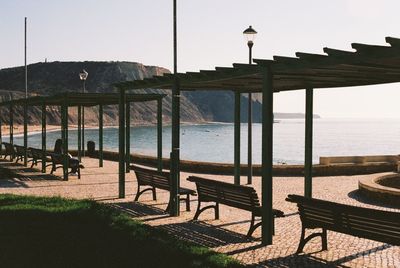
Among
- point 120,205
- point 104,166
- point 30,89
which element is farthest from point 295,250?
point 30,89

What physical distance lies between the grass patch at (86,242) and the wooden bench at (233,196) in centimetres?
123

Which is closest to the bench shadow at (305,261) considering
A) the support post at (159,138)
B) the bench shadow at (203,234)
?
the bench shadow at (203,234)

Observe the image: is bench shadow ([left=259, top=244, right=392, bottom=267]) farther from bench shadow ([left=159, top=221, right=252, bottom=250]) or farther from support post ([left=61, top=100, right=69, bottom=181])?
support post ([left=61, top=100, right=69, bottom=181])

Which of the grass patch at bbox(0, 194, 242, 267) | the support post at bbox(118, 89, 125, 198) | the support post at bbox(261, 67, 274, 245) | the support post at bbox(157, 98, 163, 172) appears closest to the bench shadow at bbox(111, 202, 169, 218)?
the grass patch at bbox(0, 194, 242, 267)

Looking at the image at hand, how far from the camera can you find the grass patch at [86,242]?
669 centimetres

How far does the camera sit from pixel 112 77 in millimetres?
193375

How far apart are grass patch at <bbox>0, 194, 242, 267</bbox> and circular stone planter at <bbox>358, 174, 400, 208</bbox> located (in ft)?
19.6

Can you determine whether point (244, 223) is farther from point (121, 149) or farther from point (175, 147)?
point (121, 149)

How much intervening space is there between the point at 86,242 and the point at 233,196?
99.9 inches

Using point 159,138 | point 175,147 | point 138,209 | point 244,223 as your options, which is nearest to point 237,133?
point 159,138

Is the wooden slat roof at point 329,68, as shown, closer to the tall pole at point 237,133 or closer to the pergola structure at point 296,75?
the pergola structure at point 296,75

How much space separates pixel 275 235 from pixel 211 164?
10912mm

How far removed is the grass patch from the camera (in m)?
6.69

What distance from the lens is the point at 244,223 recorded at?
9586 mm
